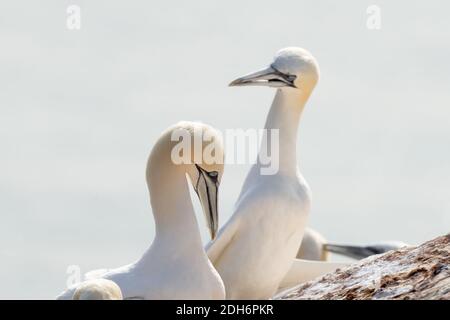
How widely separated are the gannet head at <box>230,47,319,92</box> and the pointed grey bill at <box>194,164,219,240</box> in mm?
4747

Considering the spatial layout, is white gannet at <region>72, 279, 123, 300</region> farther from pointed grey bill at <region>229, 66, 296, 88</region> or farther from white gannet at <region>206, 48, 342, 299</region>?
pointed grey bill at <region>229, 66, 296, 88</region>

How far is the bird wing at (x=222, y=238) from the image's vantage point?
17109 millimetres

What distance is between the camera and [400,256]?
11.7 metres

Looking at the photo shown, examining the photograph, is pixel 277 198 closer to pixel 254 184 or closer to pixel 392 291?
pixel 254 184

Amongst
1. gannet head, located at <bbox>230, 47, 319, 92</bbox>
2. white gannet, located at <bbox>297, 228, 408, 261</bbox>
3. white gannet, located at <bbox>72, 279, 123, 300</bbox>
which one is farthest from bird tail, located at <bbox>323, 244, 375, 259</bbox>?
white gannet, located at <bbox>72, 279, 123, 300</bbox>

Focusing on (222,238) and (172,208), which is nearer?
(172,208)

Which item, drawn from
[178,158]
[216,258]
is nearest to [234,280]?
[216,258]

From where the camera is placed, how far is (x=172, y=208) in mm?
13125

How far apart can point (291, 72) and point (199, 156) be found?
5.44 metres

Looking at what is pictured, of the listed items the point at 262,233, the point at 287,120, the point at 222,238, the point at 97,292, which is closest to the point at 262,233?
the point at 262,233

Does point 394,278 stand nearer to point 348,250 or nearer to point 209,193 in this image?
point 209,193

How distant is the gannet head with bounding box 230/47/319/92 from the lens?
18062mm
